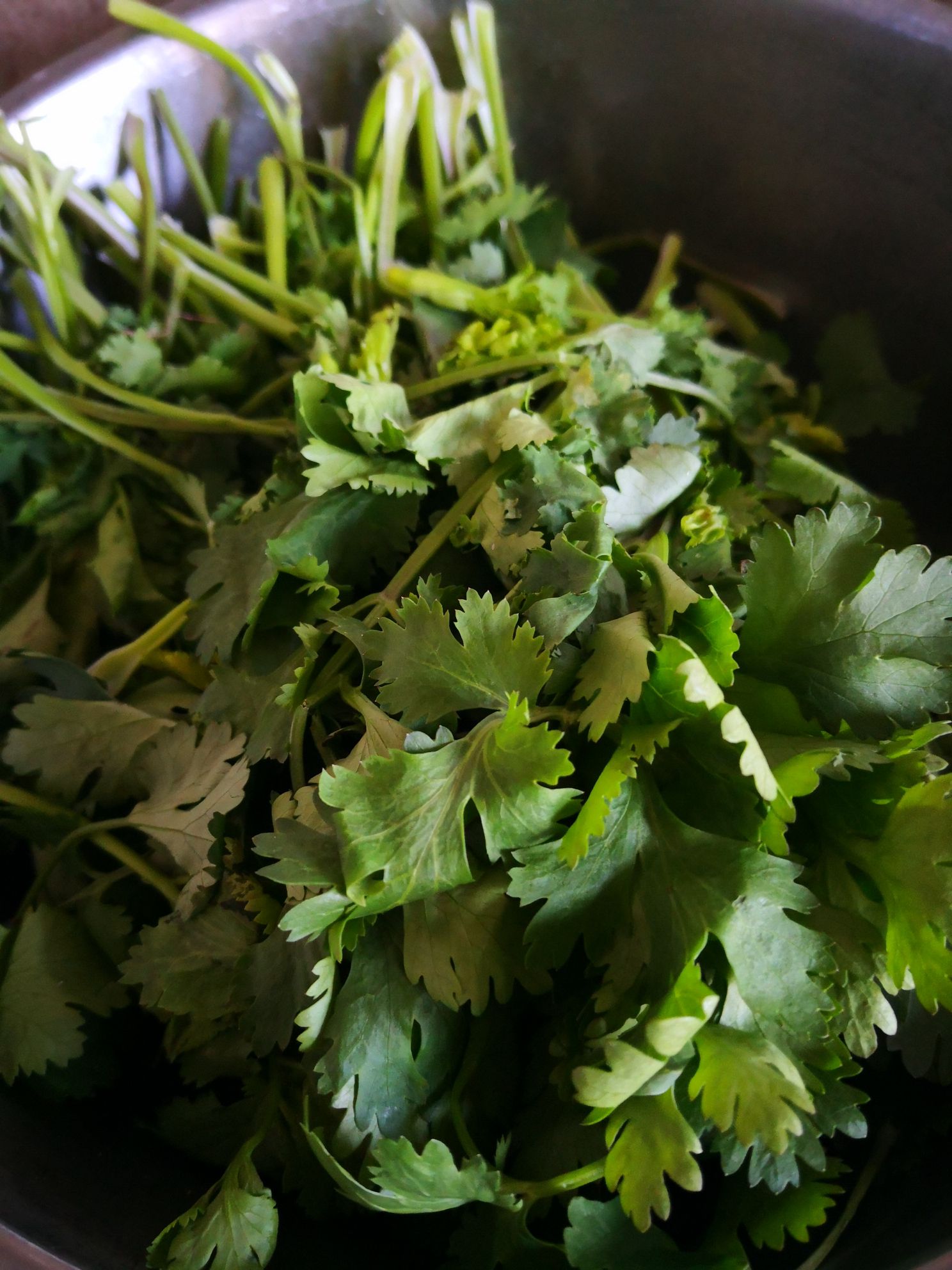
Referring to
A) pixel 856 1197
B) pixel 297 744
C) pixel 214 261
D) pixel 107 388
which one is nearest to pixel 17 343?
pixel 107 388

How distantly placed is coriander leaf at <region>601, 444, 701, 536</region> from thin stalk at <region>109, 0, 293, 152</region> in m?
0.55

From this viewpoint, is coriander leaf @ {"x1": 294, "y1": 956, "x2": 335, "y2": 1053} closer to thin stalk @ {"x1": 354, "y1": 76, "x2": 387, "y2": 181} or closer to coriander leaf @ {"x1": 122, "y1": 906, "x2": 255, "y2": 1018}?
coriander leaf @ {"x1": 122, "y1": 906, "x2": 255, "y2": 1018}

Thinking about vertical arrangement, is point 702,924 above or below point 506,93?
below

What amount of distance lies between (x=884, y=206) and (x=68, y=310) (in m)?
0.81

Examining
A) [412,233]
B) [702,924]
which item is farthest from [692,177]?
[702,924]

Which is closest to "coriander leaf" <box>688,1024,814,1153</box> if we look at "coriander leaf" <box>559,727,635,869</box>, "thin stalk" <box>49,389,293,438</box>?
"coriander leaf" <box>559,727,635,869</box>

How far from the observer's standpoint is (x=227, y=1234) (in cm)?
56

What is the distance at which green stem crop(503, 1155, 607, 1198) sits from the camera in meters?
0.54

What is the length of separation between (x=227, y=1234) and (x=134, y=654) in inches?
17.3

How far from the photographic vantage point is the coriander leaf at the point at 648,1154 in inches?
19.7

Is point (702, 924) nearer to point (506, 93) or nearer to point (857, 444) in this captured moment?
point (857, 444)

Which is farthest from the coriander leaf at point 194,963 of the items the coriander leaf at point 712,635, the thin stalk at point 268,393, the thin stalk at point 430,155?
the thin stalk at point 430,155

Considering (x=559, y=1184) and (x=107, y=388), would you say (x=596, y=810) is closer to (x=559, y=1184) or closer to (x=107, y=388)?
(x=559, y=1184)

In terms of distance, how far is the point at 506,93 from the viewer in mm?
1059
